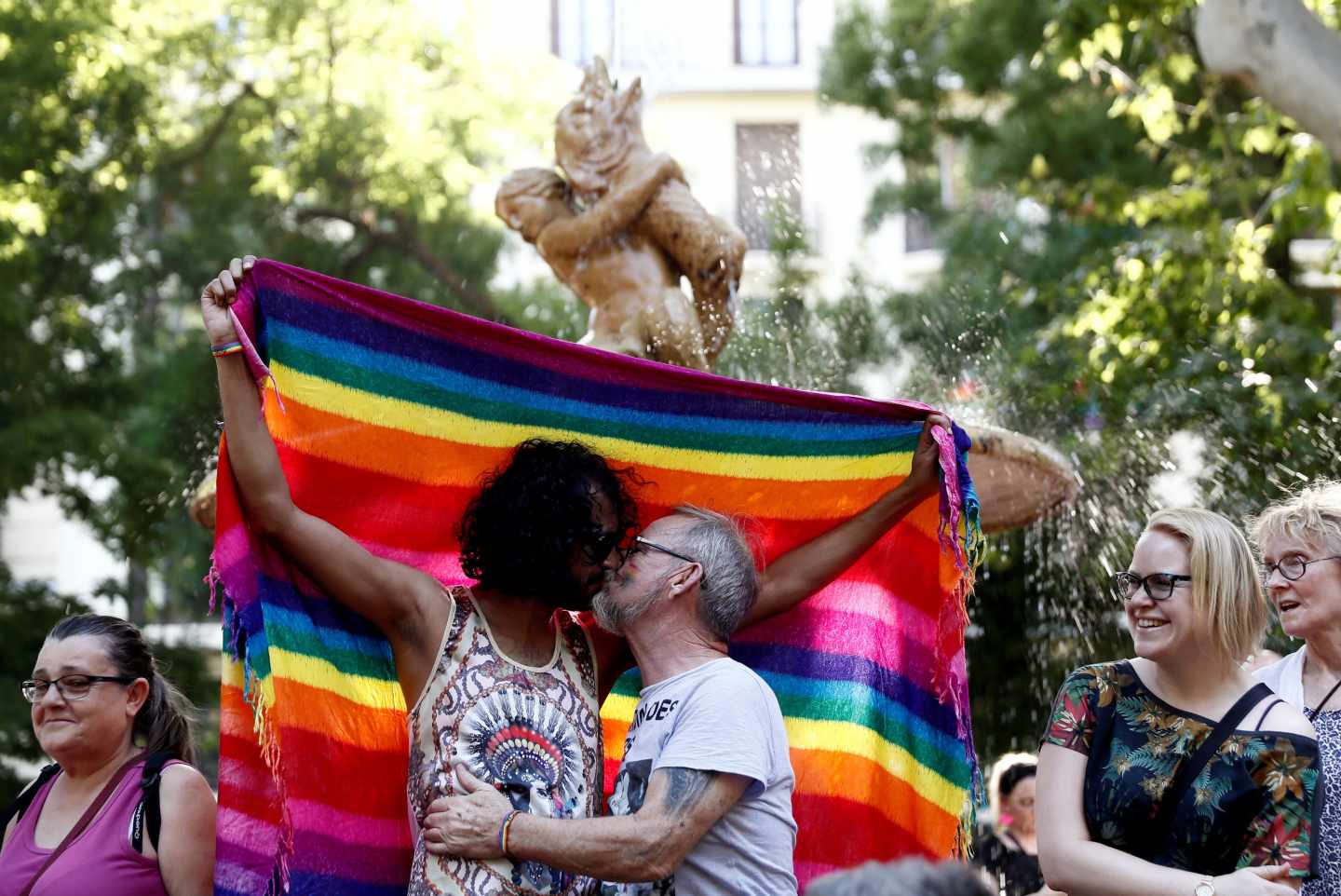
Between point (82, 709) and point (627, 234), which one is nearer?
point (82, 709)

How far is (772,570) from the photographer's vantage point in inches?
146

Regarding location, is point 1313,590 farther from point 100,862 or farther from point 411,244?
point 411,244

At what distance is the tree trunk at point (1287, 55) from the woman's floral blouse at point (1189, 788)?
6.31 metres

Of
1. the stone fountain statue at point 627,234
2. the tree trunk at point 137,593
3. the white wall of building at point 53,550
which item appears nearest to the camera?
the stone fountain statue at point 627,234

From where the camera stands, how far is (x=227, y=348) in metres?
3.12

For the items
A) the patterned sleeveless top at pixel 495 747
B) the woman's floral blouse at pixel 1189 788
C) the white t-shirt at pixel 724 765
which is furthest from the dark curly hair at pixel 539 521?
the woman's floral blouse at pixel 1189 788

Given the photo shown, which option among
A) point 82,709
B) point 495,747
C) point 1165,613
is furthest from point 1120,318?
point 495,747

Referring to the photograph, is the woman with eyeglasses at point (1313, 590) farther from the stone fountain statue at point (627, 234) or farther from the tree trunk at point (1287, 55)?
the tree trunk at point (1287, 55)

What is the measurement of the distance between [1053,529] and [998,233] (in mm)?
7910

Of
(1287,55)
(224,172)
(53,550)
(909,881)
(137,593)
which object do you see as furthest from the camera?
(53,550)

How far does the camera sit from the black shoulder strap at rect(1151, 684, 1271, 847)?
3.08 metres

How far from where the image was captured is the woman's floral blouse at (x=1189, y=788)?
301cm

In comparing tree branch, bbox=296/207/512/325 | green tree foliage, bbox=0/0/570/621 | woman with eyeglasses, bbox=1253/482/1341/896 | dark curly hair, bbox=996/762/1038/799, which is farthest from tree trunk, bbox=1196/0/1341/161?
tree branch, bbox=296/207/512/325

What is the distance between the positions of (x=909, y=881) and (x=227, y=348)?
→ 182 centimetres
